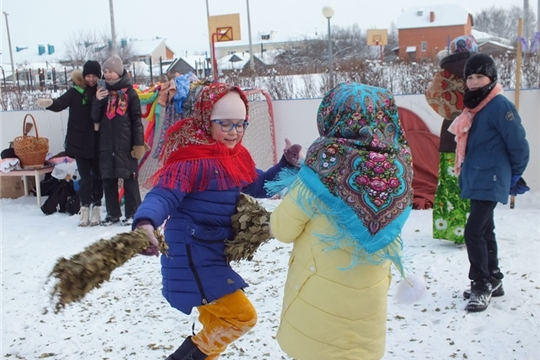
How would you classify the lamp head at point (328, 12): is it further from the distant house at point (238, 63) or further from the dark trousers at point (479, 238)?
the dark trousers at point (479, 238)

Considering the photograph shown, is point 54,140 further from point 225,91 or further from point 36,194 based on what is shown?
point 225,91

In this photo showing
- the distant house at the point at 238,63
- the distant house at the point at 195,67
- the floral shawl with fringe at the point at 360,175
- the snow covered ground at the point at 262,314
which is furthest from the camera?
the distant house at the point at 238,63

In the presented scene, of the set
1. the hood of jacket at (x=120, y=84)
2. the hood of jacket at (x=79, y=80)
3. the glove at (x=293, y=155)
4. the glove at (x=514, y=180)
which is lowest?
the glove at (x=514, y=180)

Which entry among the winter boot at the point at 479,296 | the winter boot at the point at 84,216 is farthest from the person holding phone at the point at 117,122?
the winter boot at the point at 479,296

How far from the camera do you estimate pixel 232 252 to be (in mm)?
2943

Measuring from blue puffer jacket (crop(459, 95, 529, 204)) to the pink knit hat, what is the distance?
6.94 feet

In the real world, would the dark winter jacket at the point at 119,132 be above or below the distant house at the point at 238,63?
below

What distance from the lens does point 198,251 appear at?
2906 millimetres

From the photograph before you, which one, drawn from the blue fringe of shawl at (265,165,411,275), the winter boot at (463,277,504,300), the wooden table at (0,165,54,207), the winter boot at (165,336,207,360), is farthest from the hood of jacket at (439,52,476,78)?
the wooden table at (0,165,54,207)

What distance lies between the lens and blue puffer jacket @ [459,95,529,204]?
13.6ft

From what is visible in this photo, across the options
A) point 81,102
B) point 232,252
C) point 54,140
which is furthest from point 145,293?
point 54,140

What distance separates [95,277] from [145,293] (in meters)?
2.62

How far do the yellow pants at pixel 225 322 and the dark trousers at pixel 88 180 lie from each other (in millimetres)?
4831

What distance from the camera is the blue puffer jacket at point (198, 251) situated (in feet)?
9.48
